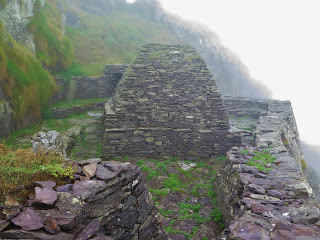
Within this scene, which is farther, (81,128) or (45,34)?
(45,34)

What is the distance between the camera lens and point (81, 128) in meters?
13.7

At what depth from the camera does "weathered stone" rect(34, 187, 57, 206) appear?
9.45 ft

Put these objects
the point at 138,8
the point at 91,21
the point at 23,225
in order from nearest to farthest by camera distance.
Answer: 1. the point at 23,225
2. the point at 91,21
3. the point at 138,8

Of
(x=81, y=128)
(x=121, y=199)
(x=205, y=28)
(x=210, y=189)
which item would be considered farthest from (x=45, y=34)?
(x=205, y=28)

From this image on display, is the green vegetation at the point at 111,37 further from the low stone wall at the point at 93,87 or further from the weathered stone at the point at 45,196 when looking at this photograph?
the weathered stone at the point at 45,196

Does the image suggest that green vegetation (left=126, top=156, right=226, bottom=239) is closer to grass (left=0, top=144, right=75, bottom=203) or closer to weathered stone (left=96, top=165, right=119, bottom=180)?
weathered stone (left=96, top=165, right=119, bottom=180)

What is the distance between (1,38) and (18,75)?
1.83 metres

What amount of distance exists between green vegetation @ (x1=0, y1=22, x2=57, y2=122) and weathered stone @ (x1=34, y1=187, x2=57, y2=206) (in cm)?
914

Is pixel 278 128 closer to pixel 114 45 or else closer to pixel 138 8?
pixel 114 45

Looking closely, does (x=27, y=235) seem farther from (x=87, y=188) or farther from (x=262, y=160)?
(x=262, y=160)

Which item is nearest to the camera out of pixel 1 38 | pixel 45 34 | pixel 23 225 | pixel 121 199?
pixel 23 225

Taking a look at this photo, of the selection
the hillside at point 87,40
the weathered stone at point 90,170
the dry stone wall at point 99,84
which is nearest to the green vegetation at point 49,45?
the hillside at point 87,40

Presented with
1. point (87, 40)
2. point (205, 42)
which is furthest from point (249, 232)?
point (205, 42)

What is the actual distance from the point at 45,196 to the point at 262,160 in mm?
5776
